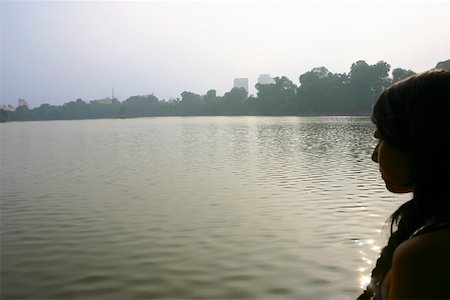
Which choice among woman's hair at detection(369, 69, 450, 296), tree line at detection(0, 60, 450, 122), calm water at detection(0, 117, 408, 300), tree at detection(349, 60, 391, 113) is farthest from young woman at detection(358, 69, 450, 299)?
tree at detection(349, 60, 391, 113)

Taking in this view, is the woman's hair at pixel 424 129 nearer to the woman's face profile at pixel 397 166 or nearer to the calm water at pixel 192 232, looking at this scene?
the woman's face profile at pixel 397 166

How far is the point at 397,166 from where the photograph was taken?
157cm

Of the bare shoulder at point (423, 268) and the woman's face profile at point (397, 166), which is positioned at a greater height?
the woman's face profile at point (397, 166)

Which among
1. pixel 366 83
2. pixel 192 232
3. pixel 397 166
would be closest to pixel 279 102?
pixel 366 83

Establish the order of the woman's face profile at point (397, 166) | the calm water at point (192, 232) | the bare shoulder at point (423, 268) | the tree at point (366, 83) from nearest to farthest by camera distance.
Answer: the bare shoulder at point (423, 268), the woman's face profile at point (397, 166), the calm water at point (192, 232), the tree at point (366, 83)

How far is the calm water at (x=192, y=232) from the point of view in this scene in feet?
19.7

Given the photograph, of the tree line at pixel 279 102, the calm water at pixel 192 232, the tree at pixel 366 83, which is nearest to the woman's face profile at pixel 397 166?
the calm water at pixel 192 232

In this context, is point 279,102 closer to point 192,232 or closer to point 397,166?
point 192,232

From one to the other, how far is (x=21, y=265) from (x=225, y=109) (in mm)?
151537

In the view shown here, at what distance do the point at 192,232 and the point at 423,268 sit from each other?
300 inches

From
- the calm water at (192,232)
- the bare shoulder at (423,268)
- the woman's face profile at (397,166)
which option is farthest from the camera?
the calm water at (192,232)

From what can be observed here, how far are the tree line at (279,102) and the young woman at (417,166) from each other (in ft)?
188

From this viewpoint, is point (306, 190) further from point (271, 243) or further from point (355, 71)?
point (355, 71)

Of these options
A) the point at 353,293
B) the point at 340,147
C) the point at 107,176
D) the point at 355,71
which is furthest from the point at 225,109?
the point at 353,293
